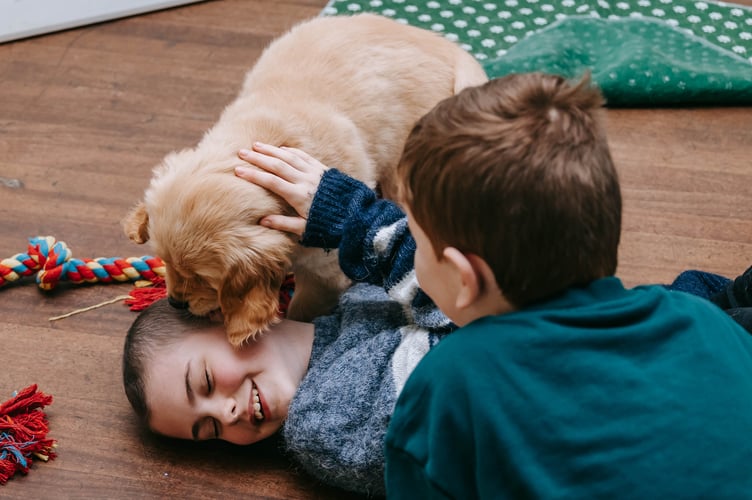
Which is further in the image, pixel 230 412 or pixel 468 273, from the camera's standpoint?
pixel 230 412

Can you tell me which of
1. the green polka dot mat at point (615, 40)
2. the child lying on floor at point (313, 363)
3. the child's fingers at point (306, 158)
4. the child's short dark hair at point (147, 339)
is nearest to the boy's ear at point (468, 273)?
the child lying on floor at point (313, 363)

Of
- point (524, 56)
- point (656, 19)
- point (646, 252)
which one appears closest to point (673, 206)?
point (646, 252)

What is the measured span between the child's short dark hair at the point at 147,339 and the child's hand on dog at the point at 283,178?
0.24m

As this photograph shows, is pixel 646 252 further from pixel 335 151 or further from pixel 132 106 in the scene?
pixel 132 106

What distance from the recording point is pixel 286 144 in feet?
4.75

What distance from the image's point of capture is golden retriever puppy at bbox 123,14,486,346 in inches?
51.3

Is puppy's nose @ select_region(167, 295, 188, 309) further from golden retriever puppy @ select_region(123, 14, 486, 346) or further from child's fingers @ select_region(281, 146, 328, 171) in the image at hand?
child's fingers @ select_region(281, 146, 328, 171)

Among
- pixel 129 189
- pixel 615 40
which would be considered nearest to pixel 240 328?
pixel 129 189

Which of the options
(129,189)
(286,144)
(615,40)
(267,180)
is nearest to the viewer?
(267,180)

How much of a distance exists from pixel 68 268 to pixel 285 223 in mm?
670

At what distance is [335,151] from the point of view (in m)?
1.52

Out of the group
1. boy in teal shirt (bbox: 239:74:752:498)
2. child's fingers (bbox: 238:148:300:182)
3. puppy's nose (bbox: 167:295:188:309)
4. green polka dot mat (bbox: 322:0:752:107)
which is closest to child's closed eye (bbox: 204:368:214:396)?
puppy's nose (bbox: 167:295:188:309)

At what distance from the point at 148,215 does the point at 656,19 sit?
189 cm

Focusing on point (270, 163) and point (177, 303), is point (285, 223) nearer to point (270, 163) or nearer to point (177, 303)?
point (270, 163)
